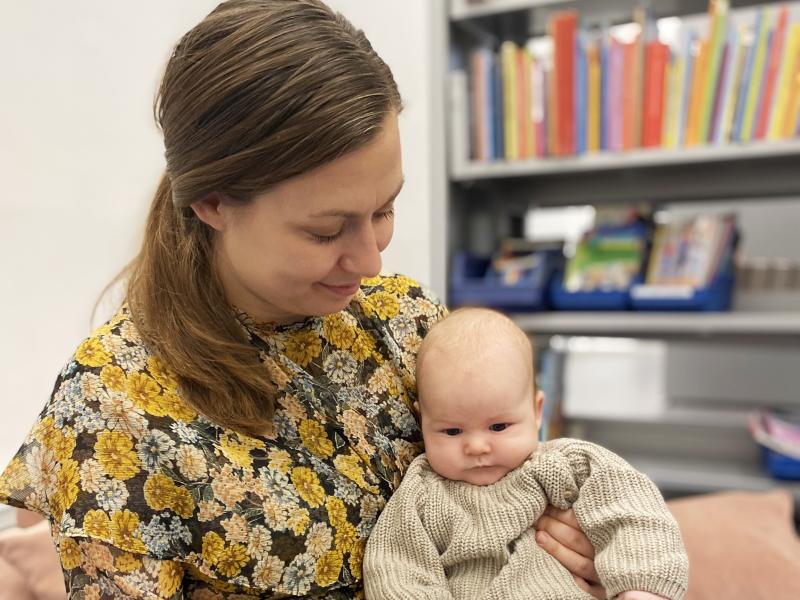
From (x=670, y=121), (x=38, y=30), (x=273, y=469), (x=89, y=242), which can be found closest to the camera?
(x=273, y=469)

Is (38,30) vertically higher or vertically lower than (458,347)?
higher

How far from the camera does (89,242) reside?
1.58 meters

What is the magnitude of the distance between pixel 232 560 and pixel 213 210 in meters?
0.42

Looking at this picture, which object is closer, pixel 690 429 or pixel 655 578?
pixel 655 578

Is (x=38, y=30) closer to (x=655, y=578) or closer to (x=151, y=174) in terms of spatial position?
(x=151, y=174)

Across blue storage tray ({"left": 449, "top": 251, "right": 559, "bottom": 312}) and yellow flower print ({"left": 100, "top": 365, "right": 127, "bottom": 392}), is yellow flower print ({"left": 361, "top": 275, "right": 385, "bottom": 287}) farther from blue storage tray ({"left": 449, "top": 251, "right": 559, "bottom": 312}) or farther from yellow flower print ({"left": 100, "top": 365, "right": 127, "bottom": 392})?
blue storage tray ({"left": 449, "top": 251, "right": 559, "bottom": 312})

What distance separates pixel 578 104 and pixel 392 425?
1.33 m

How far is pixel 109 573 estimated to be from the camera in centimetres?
81

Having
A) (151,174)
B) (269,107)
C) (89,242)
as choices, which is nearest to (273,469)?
(269,107)

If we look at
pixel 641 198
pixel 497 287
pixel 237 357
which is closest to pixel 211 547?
pixel 237 357

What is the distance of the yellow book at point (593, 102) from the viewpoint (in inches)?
79.9

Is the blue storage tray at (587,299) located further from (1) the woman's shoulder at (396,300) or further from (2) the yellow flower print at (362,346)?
(2) the yellow flower print at (362,346)

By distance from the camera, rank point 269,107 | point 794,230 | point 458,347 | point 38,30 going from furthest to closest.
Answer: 1. point 794,230
2. point 38,30
3. point 458,347
4. point 269,107

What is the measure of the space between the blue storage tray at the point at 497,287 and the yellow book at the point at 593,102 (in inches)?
13.8
